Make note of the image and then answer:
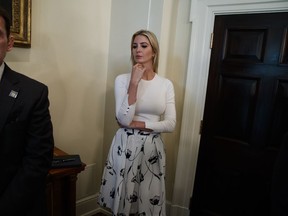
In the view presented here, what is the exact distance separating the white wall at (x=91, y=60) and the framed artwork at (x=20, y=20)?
0.24 feet

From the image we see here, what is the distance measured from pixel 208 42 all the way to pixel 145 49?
566 mm

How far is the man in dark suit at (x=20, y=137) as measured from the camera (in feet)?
3.09

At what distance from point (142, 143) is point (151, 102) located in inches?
10.7

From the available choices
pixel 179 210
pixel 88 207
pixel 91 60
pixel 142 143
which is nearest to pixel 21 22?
pixel 91 60

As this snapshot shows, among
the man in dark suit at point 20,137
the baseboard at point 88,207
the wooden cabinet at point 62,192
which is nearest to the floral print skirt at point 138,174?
the wooden cabinet at point 62,192

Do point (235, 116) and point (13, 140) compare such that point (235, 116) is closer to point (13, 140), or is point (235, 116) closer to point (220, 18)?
point (220, 18)

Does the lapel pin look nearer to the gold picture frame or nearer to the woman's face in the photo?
the gold picture frame

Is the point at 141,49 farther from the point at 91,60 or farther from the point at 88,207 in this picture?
the point at 88,207

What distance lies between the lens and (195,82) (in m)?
1.91

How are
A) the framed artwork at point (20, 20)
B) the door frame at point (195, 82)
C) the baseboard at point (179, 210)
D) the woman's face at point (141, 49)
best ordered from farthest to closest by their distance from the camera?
1. the baseboard at point (179, 210)
2. the door frame at point (195, 82)
3. the woman's face at point (141, 49)
4. the framed artwork at point (20, 20)

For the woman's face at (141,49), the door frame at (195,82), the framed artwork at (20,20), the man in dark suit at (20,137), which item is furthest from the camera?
the door frame at (195,82)

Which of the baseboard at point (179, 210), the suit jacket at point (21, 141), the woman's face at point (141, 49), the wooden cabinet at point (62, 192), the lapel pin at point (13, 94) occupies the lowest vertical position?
the baseboard at point (179, 210)

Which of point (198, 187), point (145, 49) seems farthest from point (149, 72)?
point (198, 187)

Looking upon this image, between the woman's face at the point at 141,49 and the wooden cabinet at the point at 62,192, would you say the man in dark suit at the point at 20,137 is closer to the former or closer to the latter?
the wooden cabinet at the point at 62,192
